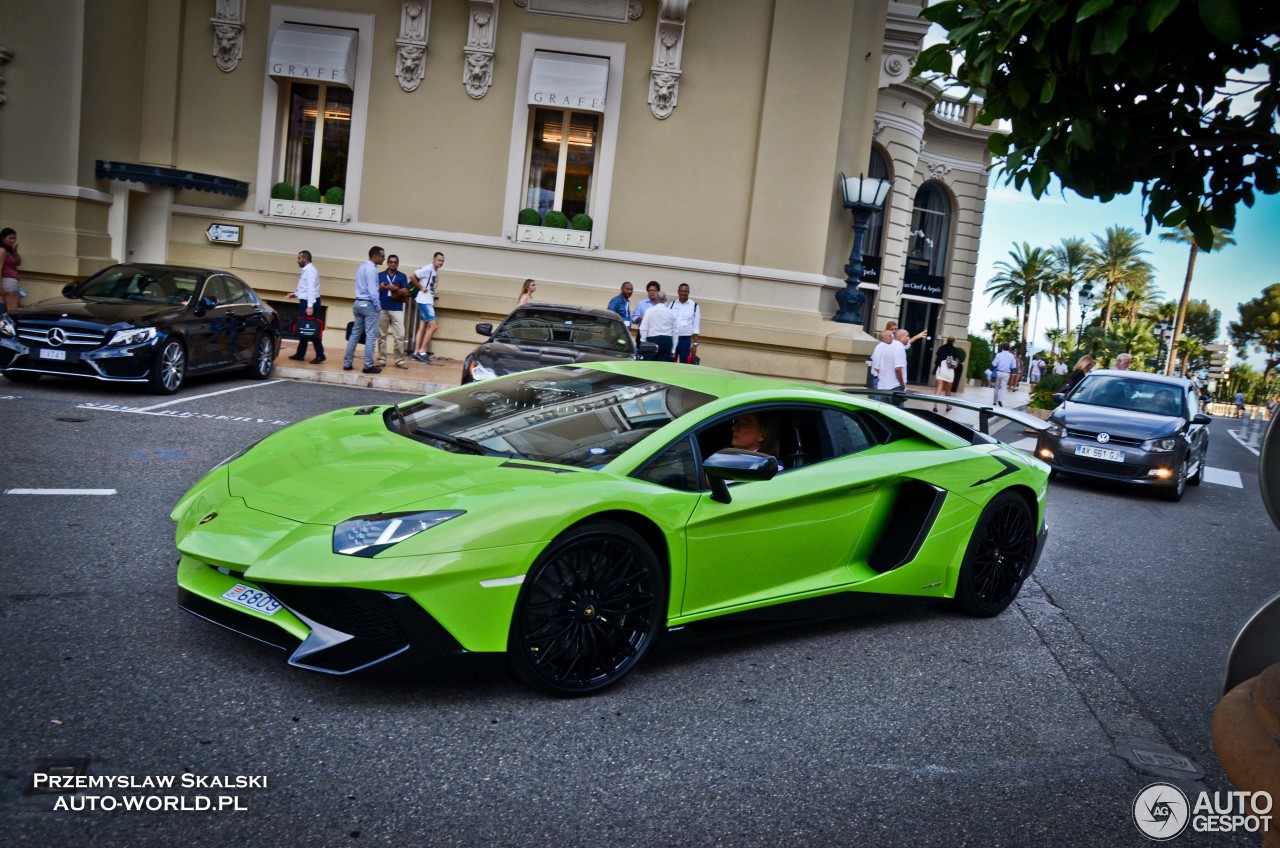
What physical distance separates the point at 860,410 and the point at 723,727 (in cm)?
195

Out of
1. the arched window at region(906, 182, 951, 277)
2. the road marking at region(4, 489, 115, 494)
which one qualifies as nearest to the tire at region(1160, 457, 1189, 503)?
the road marking at region(4, 489, 115, 494)

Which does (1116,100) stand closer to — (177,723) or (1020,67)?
(1020,67)

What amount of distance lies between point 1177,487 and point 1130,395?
1665 millimetres

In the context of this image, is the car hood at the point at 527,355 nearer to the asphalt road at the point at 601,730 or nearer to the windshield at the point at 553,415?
the asphalt road at the point at 601,730

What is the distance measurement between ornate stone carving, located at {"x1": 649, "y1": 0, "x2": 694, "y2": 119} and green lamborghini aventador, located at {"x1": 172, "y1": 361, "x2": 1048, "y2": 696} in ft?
51.4

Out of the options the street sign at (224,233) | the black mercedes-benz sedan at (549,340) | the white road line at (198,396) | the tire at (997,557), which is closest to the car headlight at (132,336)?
the white road line at (198,396)

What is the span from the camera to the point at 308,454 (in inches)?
187

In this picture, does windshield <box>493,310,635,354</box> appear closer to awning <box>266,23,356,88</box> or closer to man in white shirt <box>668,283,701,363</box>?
man in white shirt <box>668,283,701,363</box>

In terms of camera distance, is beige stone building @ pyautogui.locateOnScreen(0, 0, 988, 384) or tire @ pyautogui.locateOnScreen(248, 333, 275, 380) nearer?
tire @ pyautogui.locateOnScreen(248, 333, 275, 380)

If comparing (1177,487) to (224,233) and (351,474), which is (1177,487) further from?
(224,233)

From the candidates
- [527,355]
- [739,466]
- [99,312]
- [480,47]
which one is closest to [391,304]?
[527,355]

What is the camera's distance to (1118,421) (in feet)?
42.9

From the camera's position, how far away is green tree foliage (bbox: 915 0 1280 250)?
343 centimetres

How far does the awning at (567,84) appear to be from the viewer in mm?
20125
